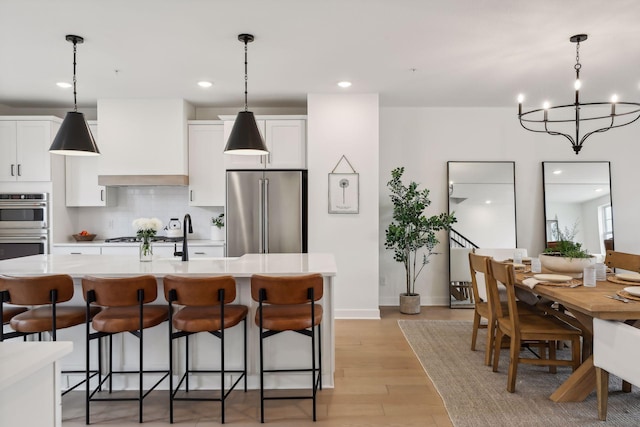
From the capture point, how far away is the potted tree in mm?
5184

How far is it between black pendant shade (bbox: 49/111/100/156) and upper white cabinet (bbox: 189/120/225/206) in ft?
6.63

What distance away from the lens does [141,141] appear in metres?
5.26

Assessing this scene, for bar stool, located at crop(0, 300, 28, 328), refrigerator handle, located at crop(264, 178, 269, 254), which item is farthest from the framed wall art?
bar stool, located at crop(0, 300, 28, 328)

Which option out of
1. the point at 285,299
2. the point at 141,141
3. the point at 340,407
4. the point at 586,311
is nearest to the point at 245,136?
the point at 285,299

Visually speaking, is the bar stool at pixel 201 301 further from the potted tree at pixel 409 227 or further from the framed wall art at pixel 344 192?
the potted tree at pixel 409 227

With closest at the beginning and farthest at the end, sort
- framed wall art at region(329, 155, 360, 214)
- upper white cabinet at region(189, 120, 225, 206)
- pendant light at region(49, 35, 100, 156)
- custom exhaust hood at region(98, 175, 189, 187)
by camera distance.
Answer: pendant light at region(49, 35, 100, 156)
framed wall art at region(329, 155, 360, 214)
custom exhaust hood at region(98, 175, 189, 187)
upper white cabinet at region(189, 120, 225, 206)

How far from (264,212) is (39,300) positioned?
2737mm

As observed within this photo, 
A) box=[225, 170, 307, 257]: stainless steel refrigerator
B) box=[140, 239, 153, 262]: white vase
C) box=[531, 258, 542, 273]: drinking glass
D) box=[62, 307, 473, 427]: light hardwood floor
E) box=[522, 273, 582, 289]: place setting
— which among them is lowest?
box=[62, 307, 473, 427]: light hardwood floor

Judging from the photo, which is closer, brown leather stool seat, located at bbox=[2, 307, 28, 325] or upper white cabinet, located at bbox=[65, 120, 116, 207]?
brown leather stool seat, located at bbox=[2, 307, 28, 325]

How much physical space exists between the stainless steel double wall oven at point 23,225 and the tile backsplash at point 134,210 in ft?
2.03

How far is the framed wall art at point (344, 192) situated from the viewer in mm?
5172

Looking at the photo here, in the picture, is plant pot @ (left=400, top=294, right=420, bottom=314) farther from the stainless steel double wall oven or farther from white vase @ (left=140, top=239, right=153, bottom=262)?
the stainless steel double wall oven

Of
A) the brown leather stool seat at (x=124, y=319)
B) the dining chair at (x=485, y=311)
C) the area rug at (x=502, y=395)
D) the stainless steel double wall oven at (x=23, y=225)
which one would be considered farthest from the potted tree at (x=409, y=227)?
the stainless steel double wall oven at (x=23, y=225)

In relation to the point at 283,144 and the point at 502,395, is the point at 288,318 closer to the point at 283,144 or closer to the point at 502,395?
the point at 502,395
